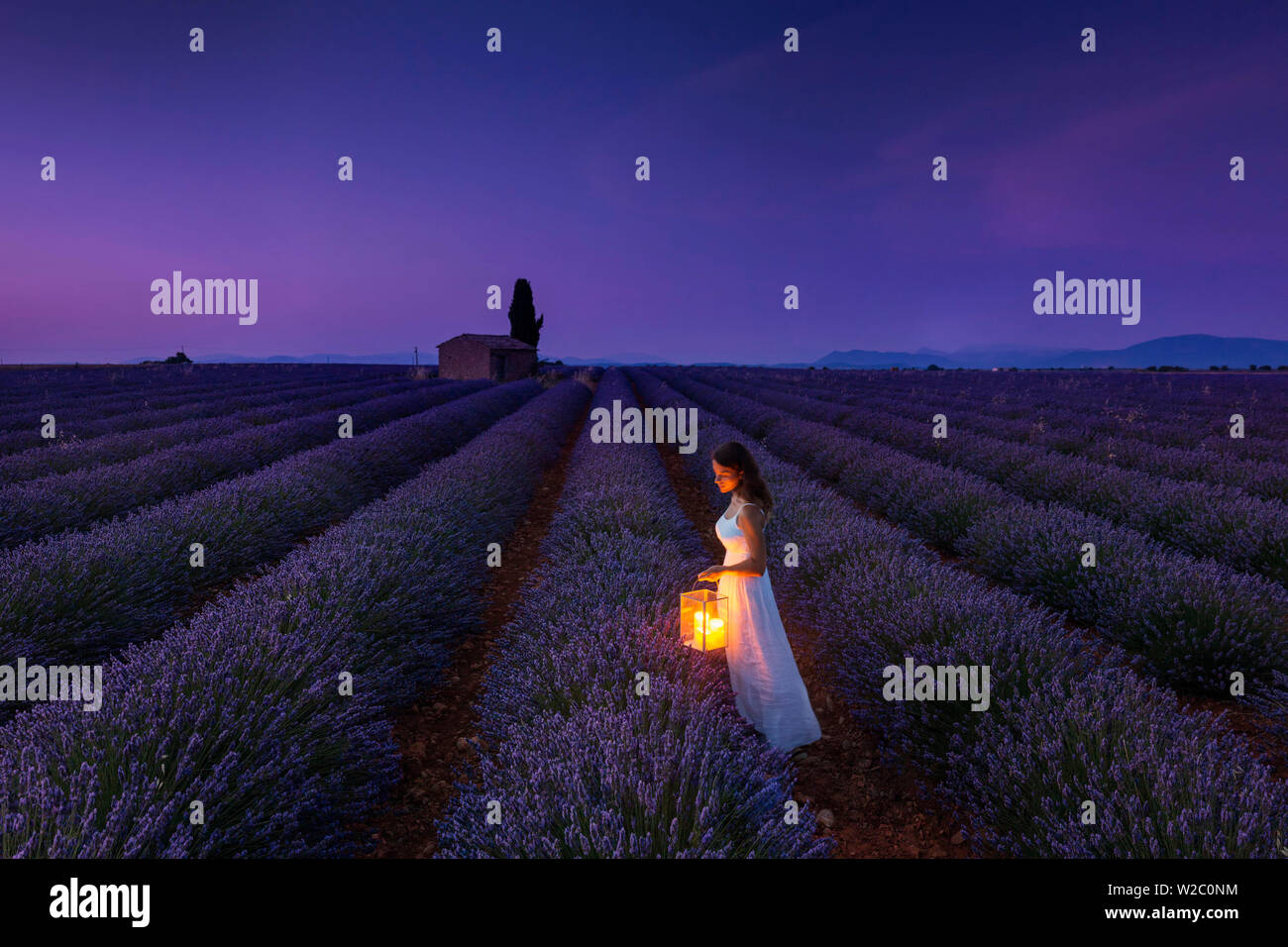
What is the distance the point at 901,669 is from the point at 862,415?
37.1 ft

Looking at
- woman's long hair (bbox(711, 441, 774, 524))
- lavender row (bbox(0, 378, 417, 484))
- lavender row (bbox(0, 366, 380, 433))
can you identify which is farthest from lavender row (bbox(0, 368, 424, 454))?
woman's long hair (bbox(711, 441, 774, 524))

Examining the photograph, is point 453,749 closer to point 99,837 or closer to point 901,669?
point 99,837

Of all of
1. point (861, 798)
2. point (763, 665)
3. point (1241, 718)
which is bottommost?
point (861, 798)

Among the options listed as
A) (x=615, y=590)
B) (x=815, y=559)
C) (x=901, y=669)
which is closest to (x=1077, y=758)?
(x=901, y=669)

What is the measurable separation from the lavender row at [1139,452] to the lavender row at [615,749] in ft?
23.3

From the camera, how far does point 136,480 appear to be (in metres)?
6.36

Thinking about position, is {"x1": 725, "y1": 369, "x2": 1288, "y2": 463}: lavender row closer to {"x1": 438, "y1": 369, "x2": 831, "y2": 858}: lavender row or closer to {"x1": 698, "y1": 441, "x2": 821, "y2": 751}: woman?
{"x1": 698, "y1": 441, "x2": 821, "y2": 751}: woman

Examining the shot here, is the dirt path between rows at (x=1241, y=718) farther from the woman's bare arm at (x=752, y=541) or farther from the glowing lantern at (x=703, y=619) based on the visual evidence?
the glowing lantern at (x=703, y=619)

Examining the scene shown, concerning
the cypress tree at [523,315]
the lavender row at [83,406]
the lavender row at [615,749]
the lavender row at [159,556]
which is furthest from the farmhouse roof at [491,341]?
the lavender row at [615,749]

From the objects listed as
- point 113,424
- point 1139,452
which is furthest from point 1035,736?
point 113,424

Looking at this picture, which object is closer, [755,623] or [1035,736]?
[1035,736]

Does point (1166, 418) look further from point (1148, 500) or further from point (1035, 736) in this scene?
point (1035, 736)

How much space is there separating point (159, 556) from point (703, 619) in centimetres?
408
